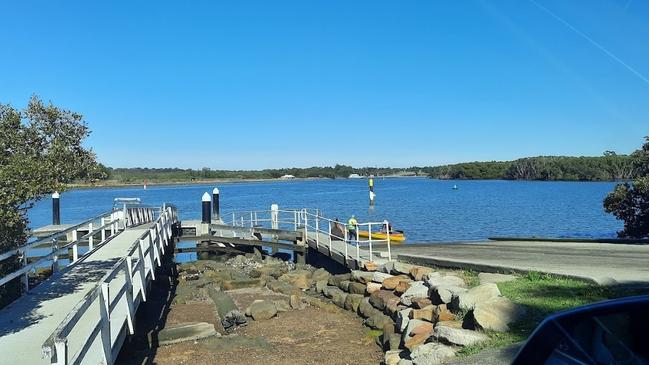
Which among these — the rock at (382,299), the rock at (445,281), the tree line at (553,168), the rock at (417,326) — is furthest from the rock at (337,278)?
the tree line at (553,168)

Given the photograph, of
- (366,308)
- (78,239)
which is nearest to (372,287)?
(366,308)

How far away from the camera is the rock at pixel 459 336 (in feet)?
25.2

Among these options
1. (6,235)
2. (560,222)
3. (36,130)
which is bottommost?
(560,222)

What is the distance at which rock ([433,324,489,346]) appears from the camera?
7695mm

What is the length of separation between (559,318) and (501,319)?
5.45 metres

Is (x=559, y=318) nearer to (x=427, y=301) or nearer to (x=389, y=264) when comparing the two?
(x=427, y=301)

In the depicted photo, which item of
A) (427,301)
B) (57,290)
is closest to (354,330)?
(427,301)

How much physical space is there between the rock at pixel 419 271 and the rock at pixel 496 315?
15.5 ft

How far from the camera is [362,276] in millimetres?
15211

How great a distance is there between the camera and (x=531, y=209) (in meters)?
55.8

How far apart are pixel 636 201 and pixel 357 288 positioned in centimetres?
1509

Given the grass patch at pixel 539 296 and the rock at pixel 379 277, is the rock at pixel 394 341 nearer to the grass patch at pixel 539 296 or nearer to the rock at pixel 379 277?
the grass patch at pixel 539 296

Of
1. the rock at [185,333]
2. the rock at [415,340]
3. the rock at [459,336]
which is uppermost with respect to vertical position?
the rock at [459,336]

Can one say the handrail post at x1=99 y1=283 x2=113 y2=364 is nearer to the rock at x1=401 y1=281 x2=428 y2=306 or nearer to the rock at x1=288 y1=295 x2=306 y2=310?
the rock at x1=401 y1=281 x2=428 y2=306
